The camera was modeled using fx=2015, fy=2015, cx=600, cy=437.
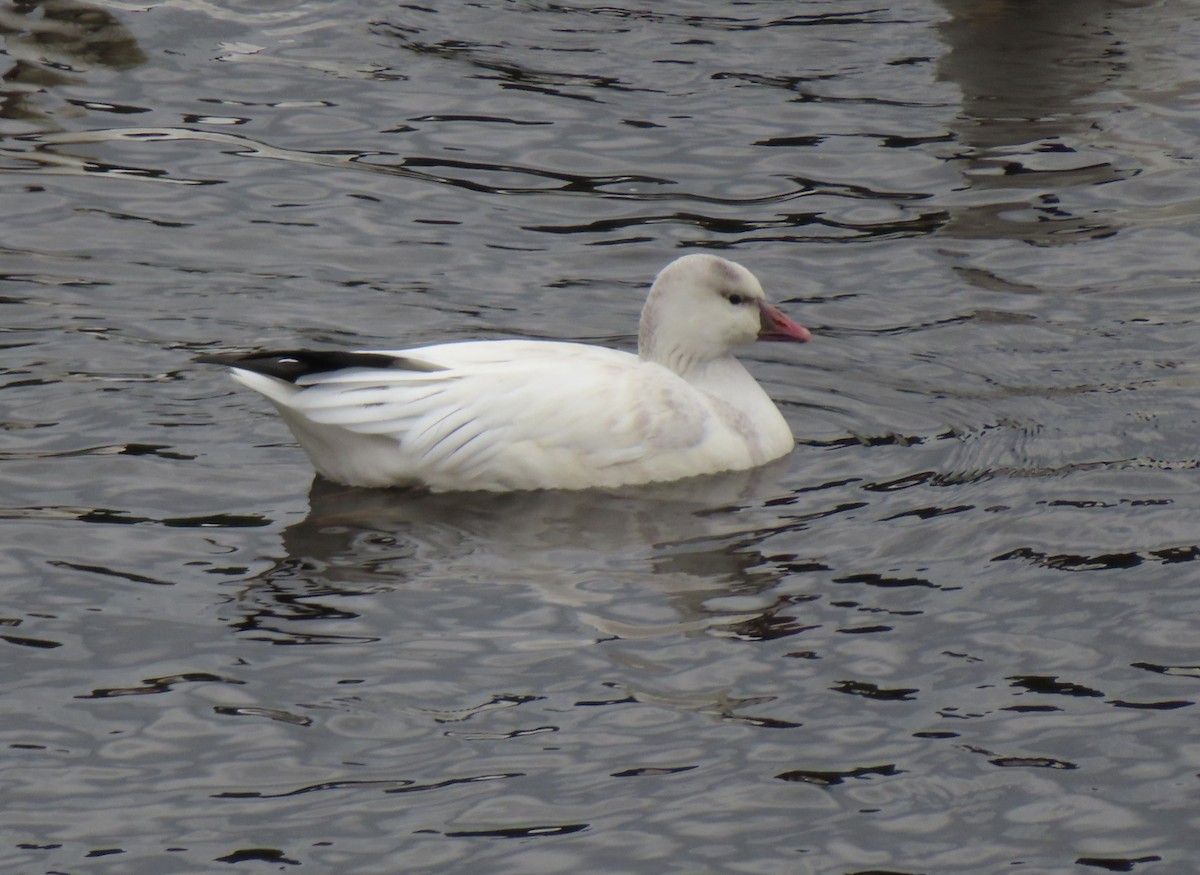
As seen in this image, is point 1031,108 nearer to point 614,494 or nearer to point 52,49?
point 614,494

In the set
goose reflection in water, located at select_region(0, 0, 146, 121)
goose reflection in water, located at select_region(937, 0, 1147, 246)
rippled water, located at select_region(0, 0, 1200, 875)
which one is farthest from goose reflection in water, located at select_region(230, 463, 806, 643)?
goose reflection in water, located at select_region(0, 0, 146, 121)

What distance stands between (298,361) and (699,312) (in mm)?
1890

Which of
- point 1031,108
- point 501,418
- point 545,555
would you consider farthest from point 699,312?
point 1031,108

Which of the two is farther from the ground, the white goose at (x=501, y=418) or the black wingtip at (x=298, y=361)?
the black wingtip at (x=298, y=361)

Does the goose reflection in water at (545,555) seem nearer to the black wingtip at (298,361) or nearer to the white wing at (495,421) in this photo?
the white wing at (495,421)

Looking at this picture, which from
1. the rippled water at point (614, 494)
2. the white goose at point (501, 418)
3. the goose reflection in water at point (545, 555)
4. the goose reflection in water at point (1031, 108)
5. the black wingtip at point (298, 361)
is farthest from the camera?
the goose reflection in water at point (1031, 108)

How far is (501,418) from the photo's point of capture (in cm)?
787

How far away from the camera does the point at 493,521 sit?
7672 mm

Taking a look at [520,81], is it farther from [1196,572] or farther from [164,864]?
[164,864]

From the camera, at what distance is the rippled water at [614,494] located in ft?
18.6

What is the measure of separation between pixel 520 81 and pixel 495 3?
1.54 metres

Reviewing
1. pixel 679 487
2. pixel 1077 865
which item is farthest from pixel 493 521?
pixel 1077 865

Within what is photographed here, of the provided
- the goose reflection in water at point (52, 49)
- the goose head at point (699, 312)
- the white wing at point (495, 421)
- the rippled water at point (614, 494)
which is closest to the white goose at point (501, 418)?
the white wing at point (495, 421)

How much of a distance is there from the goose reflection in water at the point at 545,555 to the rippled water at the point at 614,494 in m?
0.03
